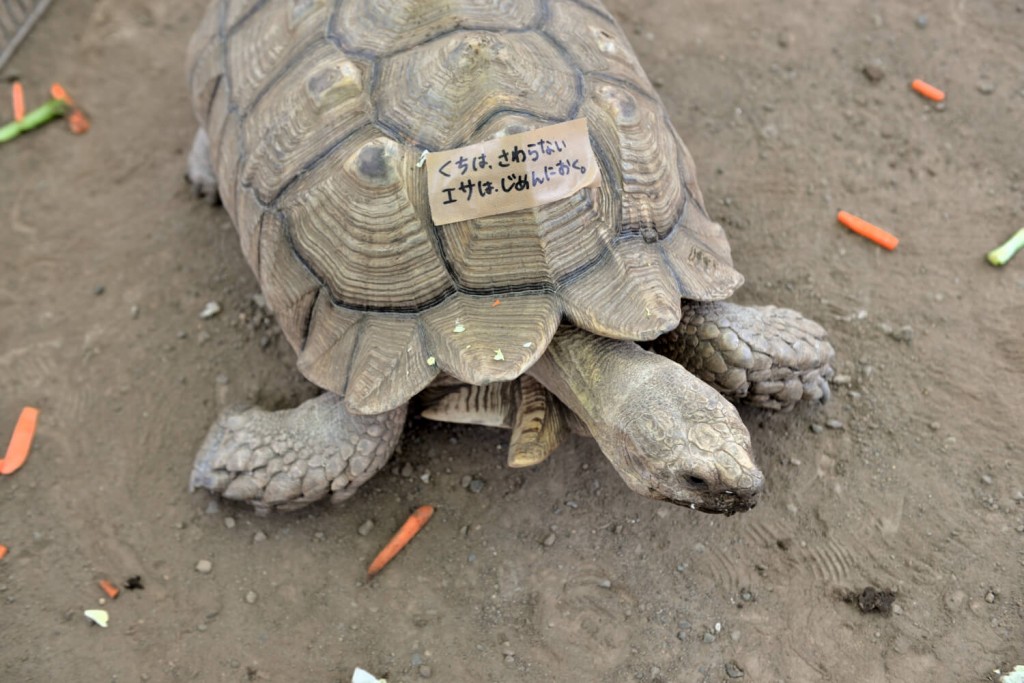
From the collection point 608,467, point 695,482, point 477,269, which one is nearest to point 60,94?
point 477,269

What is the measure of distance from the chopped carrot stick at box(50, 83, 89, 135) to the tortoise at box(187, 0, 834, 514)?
1511 mm

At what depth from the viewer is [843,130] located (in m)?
3.56

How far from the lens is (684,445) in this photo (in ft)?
6.50

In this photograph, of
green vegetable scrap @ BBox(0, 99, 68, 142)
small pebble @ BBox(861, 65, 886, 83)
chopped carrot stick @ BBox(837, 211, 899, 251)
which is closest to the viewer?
chopped carrot stick @ BBox(837, 211, 899, 251)

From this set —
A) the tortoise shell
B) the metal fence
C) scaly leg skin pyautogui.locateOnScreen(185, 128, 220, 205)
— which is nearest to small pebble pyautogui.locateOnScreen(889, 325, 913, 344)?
the tortoise shell

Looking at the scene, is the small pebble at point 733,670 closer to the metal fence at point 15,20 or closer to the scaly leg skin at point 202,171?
the scaly leg skin at point 202,171

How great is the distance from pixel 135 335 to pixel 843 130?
3.30 m

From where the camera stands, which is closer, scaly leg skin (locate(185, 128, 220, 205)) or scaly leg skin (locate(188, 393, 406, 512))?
scaly leg skin (locate(188, 393, 406, 512))

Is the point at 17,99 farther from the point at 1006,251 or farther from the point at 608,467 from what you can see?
the point at 1006,251

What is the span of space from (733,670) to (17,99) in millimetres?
4239

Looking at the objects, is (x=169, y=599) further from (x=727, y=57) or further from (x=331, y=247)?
(x=727, y=57)

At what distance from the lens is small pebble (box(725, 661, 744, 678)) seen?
2418 mm

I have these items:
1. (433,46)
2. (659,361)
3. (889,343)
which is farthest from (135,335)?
(889,343)

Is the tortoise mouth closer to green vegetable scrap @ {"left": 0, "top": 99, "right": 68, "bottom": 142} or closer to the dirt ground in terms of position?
the dirt ground
